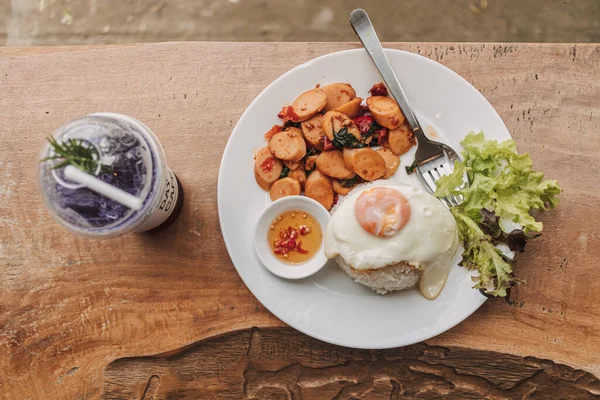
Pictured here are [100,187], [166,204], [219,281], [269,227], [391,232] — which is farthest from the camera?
[219,281]

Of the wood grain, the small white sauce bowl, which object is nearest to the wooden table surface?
the wood grain

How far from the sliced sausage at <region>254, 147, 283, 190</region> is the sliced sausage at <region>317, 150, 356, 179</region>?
190 millimetres

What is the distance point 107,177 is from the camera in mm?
1727

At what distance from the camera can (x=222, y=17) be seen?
3.23 m

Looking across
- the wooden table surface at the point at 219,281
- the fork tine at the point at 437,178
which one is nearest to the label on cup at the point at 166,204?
the wooden table surface at the point at 219,281

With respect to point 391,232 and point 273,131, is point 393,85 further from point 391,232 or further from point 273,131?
point 391,232

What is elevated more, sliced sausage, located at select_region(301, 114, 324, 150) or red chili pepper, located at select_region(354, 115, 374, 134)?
red chili pepper, located at select_region(354, 115, 374, 134)

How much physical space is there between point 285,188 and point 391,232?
502 millimetres

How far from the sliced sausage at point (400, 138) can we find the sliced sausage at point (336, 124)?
16 cm

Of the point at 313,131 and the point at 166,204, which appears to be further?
the point at 313,131

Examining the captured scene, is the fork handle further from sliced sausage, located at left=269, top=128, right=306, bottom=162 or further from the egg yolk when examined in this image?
sliced sausage, located at left=269, top=128, right=306, bottom=162

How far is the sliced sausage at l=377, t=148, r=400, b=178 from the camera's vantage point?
2.21 m

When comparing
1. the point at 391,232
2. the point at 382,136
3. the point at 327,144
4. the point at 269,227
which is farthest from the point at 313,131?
the point at 391,232

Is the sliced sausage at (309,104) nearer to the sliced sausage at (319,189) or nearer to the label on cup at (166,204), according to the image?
the sliced sausage at (319,189)
